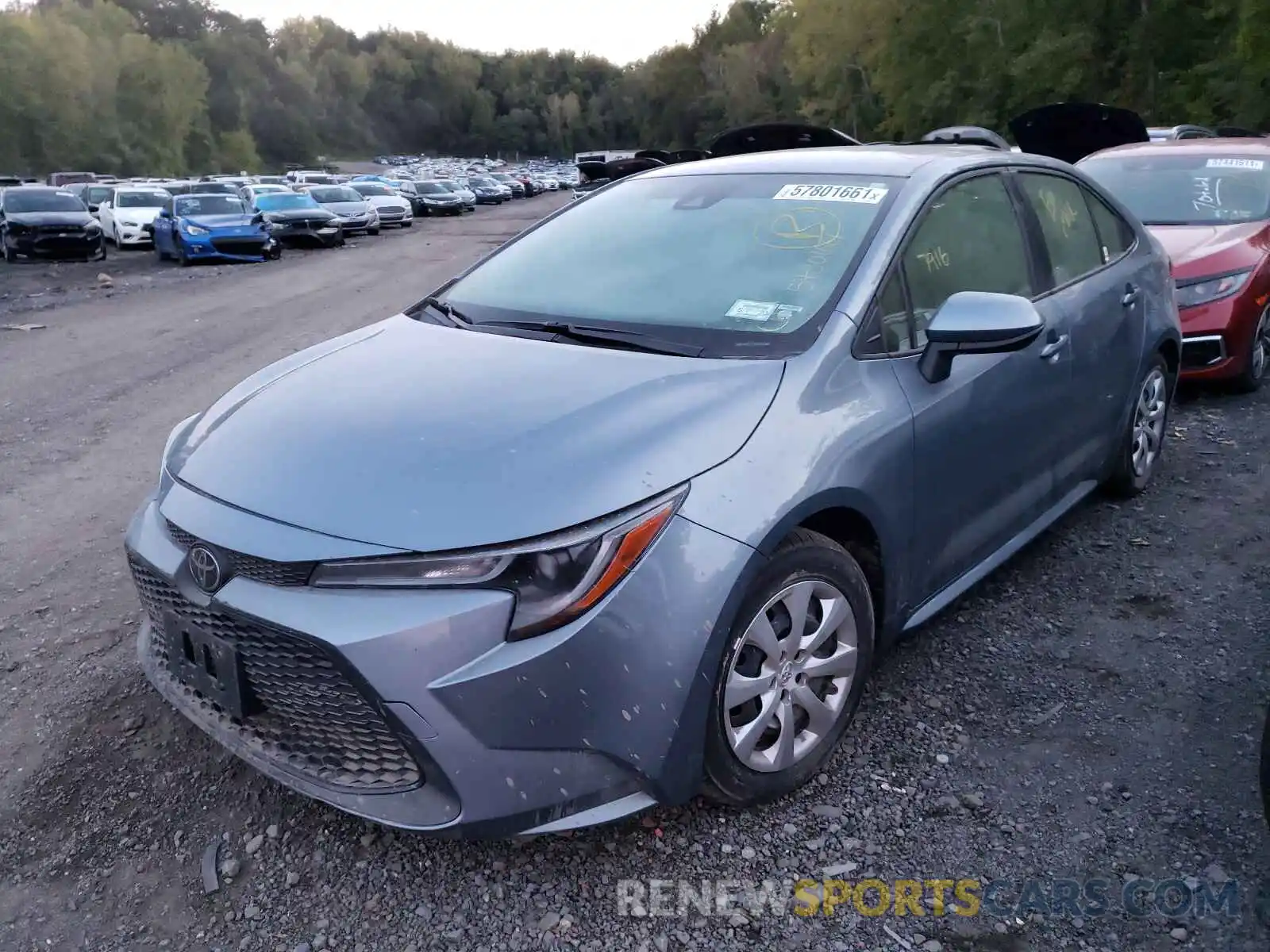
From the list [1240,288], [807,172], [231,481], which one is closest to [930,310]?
[807,172]

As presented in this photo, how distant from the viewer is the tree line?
3847 centimetres

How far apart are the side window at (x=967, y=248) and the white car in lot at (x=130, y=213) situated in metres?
22.4

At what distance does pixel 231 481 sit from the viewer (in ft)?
8.33

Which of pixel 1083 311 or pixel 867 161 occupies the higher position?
pixel 867 161

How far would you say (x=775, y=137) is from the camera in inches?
248

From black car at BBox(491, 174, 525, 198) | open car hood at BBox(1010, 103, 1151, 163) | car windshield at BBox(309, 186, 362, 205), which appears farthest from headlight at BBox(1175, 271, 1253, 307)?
black car at BBox(491, 174, 525, 198)

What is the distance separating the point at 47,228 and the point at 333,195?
29.3 feet

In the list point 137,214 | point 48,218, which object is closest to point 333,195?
point 137,214

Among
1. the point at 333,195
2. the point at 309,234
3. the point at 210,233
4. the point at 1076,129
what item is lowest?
the point at 309,234

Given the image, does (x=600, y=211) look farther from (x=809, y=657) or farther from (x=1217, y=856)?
(x=1217, y=856)

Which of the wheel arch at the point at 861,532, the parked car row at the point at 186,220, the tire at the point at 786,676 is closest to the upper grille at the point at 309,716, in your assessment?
the tire at the point at 786,676

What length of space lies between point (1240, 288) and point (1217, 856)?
4843 millimetres

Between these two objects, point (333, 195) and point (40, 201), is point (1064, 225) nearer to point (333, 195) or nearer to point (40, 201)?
point (40, 201)

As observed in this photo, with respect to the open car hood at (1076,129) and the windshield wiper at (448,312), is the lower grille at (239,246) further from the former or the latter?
the windshield wiper at (448,312)
